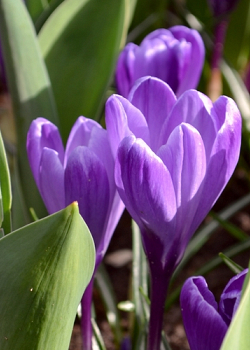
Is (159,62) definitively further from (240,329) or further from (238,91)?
(238,91)

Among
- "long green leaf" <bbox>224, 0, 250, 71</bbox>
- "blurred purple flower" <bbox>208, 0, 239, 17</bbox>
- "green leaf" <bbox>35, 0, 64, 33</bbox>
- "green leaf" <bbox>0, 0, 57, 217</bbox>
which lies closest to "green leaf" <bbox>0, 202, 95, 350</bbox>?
"green leaf" <bbox>0, 0, 57, 217</bbox>

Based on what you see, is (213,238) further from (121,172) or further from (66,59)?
(121,172)

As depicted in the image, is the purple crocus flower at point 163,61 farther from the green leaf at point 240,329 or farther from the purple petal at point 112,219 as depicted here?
the green leaf at point 240,329

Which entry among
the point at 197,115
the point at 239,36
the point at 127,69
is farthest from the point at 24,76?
the point at 239,36

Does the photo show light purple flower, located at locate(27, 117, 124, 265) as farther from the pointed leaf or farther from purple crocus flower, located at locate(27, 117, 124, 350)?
the pointed leaf

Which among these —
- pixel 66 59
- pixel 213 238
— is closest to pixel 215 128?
pixel 66 59
